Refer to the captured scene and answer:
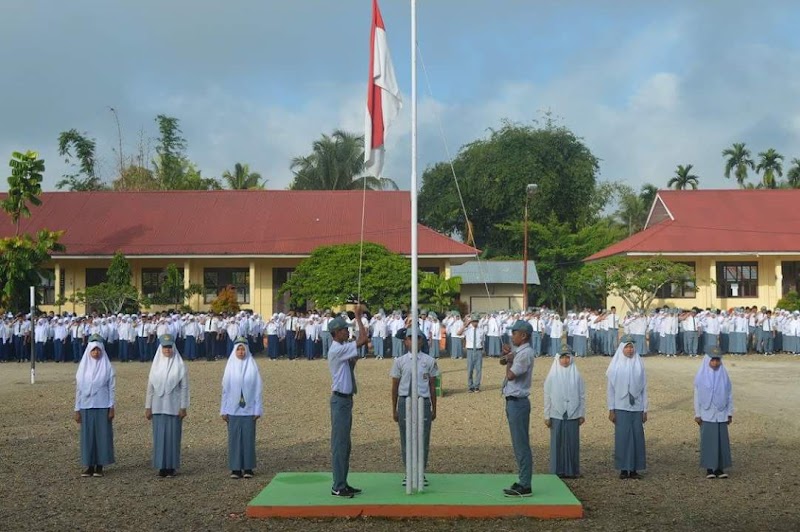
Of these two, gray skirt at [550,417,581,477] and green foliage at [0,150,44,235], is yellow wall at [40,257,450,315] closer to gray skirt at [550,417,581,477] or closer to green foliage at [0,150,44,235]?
green foliage at [0,150,44,235]

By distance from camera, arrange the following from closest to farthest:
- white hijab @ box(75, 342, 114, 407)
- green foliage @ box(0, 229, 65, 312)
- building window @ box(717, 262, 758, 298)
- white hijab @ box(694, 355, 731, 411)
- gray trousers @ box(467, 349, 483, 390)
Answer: white hijab @ box(694, 355, 731, 411) < white hijab @ box(75, 342, 114, 407) < gray trousers @ box(467, 349, 483, 390) < green foliage @ box(0, 229, 65, 312) < building window @ box(717, 262, 758, 298)

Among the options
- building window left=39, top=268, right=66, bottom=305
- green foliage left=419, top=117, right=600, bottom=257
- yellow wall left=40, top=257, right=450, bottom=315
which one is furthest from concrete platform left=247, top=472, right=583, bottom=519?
green foliage left=419, top=117, right=600, bottom=257

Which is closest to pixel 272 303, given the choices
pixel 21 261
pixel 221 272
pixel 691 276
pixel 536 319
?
pixel 221 272

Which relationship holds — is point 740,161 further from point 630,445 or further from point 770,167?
point 630,445

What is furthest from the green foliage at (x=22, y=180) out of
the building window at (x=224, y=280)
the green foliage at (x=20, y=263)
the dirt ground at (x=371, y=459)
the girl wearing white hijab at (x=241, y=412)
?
the girl wearing white hijab at (x=241, y=412)

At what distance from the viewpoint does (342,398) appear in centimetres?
957

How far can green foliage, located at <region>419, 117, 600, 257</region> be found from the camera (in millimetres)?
53281

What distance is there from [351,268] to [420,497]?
23.7 meters

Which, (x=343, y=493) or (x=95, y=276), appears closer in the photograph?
(x=343, y=493)

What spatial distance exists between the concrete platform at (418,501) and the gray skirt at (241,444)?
0.92 meters

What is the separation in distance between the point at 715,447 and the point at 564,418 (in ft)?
5.96

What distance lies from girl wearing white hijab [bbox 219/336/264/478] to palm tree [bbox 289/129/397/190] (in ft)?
140

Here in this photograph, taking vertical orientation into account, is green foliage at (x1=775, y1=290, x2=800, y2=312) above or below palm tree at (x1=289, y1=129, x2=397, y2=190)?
below

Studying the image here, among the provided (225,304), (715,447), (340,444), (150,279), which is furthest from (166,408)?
(150,279)
